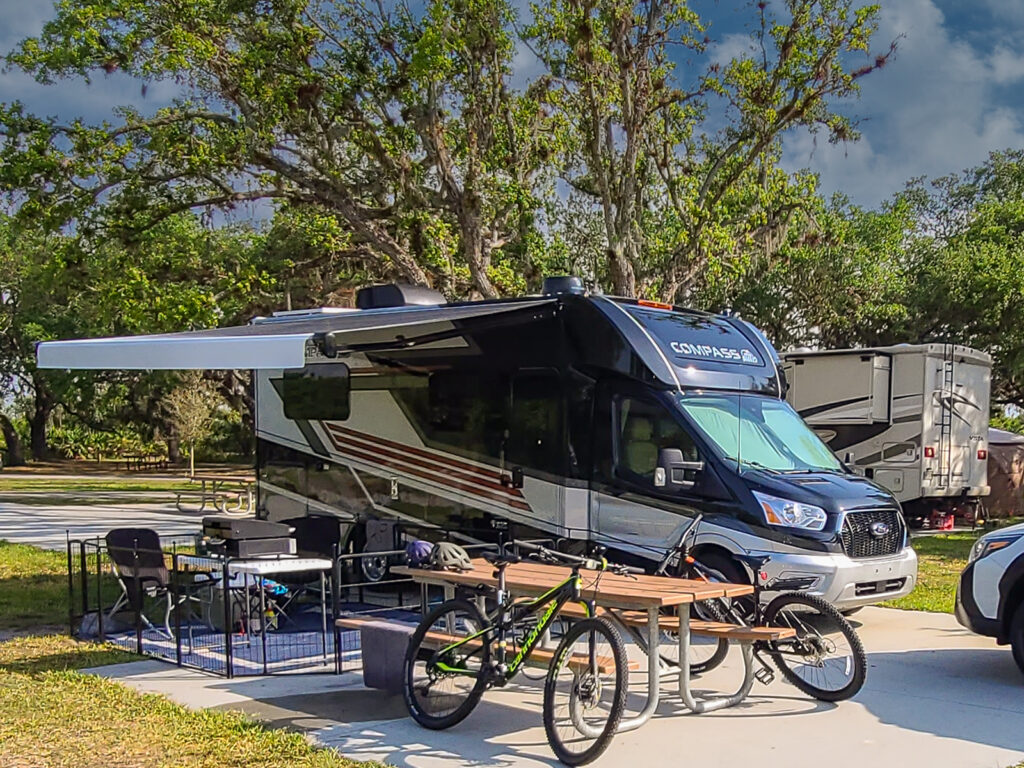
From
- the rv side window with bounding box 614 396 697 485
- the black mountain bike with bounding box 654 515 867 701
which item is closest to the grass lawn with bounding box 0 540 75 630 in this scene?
the rv side window with bounding box 614 396 697 485

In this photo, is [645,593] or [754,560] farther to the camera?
[754,560]

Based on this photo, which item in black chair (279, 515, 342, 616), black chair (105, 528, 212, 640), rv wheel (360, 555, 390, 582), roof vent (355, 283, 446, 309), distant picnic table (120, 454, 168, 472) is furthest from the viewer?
distant picnic table (120, 454, 168, 472)

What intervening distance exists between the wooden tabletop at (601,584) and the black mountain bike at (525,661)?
81 mm

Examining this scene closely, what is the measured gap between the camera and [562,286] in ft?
→ 31.4

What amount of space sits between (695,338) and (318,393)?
428cm

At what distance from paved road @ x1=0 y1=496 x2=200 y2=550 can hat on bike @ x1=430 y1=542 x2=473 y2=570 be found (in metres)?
11.2

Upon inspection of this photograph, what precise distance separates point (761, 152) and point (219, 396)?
2560 cm

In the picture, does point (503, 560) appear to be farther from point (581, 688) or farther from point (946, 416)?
point (946, 416)

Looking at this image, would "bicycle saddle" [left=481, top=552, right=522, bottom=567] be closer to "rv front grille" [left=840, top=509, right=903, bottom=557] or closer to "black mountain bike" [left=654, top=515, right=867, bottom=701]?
"black mountain bike" [left=654, top=515, right=867, bottom=701]

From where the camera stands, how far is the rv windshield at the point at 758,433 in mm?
8859

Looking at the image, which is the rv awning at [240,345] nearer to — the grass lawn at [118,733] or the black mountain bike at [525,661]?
the black mountain bike at [525,661]

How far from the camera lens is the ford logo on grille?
28.1ft

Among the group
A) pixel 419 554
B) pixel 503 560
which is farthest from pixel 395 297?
pixel 503 560

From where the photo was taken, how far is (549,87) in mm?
17469
